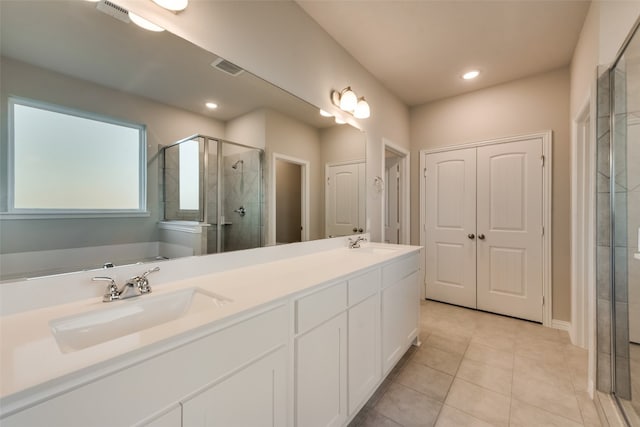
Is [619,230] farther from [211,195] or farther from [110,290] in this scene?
[110,290]

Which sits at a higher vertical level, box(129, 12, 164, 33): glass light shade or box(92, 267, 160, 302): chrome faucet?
box(129, 12, 164, 33): glass light shade

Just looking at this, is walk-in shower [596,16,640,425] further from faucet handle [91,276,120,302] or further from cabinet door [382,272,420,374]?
faucet handle [91,276,120,302]

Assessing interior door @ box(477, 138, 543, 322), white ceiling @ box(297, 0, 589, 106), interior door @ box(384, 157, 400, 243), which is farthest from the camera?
interior door @ box(384, 157, 400, 243)

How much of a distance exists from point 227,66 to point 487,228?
307cm

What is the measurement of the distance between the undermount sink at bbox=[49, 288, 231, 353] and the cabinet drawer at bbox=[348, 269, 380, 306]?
71 cm

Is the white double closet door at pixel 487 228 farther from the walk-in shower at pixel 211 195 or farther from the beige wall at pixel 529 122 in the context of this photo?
→ the walk-in shower at pixel 211 195

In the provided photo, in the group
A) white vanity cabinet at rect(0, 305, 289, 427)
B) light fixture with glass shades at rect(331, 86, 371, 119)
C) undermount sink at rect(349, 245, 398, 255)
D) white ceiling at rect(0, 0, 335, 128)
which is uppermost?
light fixture with glass shades at rect(331, 86, 371, 119)

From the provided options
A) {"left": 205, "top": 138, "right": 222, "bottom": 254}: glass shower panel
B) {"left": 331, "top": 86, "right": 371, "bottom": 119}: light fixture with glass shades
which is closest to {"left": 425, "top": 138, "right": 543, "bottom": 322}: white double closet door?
{"left": 331, "top": 86, "right": 371, "bottom": 119}: light fixture with glass shades

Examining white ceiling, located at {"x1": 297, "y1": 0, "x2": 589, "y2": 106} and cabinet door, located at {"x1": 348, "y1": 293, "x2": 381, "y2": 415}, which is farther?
white ceiling, located at {"x1": 297, "y1": 0, "x2": 589, "y2": 106}

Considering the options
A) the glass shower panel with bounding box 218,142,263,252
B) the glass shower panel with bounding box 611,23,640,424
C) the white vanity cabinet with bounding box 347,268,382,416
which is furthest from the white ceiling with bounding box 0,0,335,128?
the glass shower panel with bounding box 611,23,640,424

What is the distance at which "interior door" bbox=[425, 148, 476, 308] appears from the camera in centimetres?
314

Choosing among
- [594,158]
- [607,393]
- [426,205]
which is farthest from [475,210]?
[607,393]

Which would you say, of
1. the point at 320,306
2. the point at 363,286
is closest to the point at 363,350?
the point at 363,286

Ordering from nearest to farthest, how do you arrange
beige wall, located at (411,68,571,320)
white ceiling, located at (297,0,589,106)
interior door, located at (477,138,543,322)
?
white ceiling, located at (297,0,589,106) < beige wall, located at (411,68,571,320) < interior door, located at (477,138,543,322)
